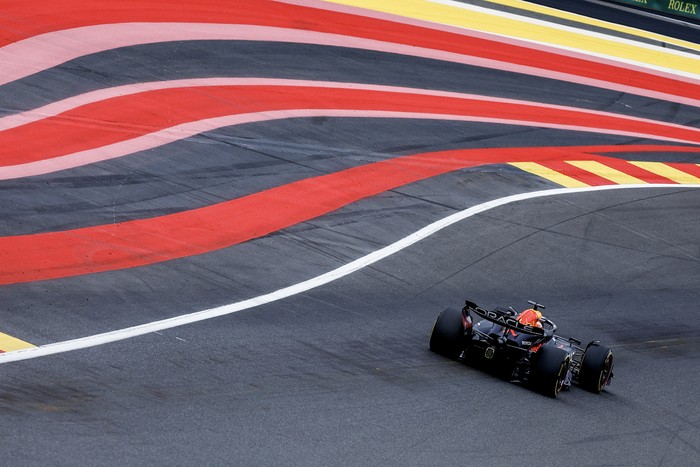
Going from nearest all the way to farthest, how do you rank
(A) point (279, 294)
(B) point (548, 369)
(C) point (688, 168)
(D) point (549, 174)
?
(B) point (548, 369) < (A) point (279, 294) < (D) point (549, 174) < (C) point (688, 168)

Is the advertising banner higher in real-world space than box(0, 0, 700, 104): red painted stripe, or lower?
higher

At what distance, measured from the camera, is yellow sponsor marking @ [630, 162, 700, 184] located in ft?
73.1

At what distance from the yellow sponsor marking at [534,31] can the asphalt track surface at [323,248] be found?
1387 mm

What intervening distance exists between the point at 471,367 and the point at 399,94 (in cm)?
1136

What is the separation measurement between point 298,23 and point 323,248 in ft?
34.3

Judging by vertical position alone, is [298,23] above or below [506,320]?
above

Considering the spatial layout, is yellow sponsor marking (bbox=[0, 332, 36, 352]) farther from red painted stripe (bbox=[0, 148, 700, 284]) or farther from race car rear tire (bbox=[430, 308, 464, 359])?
race car rear tire (bbox=[430, 308, 464, 359])

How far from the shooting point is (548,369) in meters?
11.4

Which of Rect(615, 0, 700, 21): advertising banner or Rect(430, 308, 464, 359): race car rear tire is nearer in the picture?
Rect(430, 308, 464, 359): race car rear tire

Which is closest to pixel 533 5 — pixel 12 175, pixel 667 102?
pixel 667 102

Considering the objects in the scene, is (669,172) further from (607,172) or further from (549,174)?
(549,174)

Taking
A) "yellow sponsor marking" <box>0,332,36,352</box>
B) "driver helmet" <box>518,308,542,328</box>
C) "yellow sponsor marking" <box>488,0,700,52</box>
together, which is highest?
"yellow sponsor marking" <box>488,0,700,52</box>

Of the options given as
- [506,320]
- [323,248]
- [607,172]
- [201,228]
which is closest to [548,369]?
[506,320]

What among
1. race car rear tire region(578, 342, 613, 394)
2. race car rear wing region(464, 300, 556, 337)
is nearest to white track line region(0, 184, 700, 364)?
race car rear wing region(464, 300, 556, 337)
